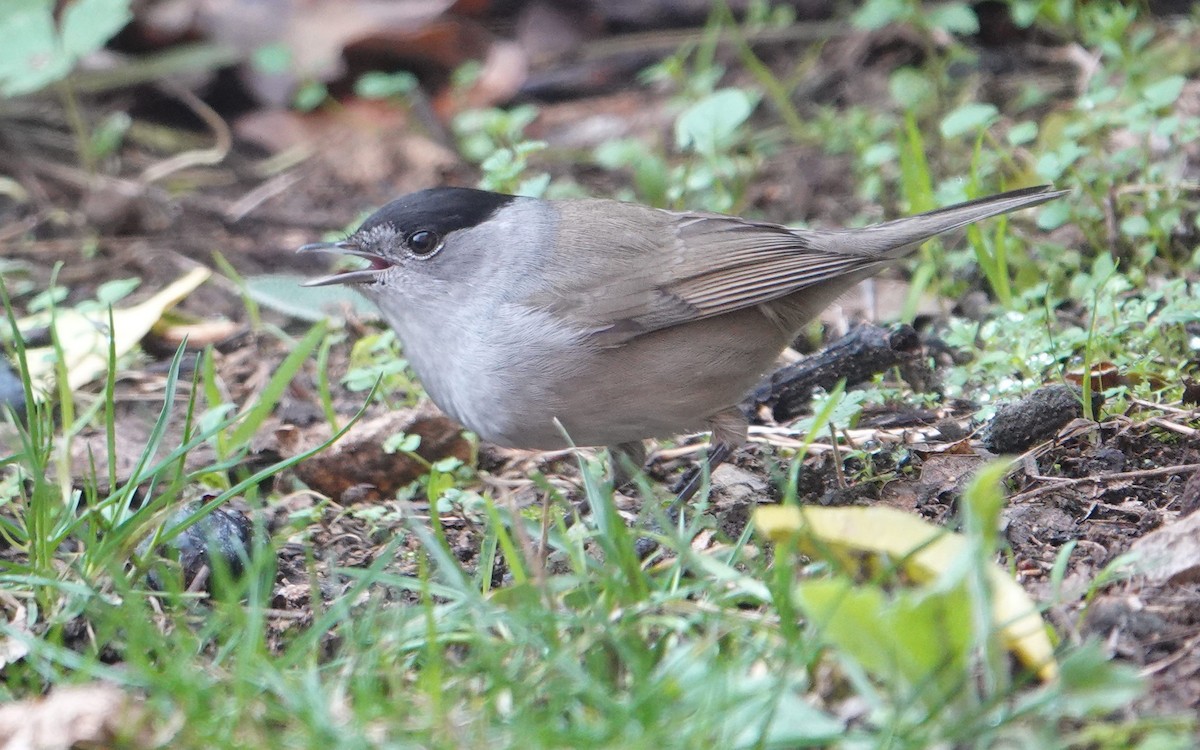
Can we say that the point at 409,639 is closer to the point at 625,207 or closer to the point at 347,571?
the point at 347,571

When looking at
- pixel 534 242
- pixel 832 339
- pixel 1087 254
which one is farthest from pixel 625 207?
pixel 1087 254

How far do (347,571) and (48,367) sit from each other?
9.09 feet

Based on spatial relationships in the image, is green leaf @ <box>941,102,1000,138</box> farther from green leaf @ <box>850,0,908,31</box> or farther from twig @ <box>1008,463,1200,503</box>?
twig @ <box>1008,463,1200,503</box>

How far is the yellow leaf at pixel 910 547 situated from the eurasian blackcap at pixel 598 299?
4.20ft

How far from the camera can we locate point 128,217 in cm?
725

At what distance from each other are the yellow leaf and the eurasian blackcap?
50.5 inches

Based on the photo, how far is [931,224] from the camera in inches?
197

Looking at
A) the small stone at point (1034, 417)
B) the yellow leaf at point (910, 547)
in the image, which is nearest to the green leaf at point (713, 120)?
the small stone at point (1034, 417)

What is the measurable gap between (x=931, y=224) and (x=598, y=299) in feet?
4.38

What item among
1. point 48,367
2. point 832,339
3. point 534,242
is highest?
point 534,242

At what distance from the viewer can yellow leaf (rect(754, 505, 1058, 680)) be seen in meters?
2.79

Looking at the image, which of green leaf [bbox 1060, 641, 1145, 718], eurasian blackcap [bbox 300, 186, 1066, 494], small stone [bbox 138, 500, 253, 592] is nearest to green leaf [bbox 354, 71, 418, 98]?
eurasian blackcap [bbox 300, 186, 1066, 494]

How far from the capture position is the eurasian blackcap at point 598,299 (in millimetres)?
4531

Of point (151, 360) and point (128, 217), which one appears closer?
point (151, 360)
